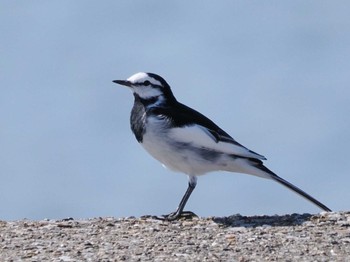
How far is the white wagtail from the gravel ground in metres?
0.77

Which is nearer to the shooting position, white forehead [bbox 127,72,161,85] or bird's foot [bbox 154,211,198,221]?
bird's foot [bbox 154,211,198,221]

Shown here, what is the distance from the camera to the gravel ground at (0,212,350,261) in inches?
470

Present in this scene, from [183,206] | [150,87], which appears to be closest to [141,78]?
[150,87]

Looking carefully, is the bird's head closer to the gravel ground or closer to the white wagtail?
the white wagtail

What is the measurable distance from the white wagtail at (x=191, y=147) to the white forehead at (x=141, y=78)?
0.48m

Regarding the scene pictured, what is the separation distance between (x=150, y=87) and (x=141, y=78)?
0.16 meters

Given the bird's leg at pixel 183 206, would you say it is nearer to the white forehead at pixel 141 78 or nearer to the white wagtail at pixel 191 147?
the white wagtail at pixel 191 147

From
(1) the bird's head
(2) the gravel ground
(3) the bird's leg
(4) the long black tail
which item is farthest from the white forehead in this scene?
(2) the gravel ground

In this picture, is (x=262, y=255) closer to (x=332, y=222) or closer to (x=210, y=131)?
(x=332, y=222)

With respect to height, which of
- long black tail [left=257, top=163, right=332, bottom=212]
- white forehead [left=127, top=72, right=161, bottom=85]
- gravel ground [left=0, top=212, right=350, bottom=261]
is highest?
white forehead [left=127, top=72, right=161, bottom=85]

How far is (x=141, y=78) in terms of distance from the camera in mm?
15273

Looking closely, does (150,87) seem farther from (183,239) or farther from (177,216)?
(183,239)

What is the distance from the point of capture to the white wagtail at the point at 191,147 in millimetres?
14422

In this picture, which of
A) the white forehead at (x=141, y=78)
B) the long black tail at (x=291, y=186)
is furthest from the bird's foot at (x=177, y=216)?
the white forehead at (x=141, y=78)
